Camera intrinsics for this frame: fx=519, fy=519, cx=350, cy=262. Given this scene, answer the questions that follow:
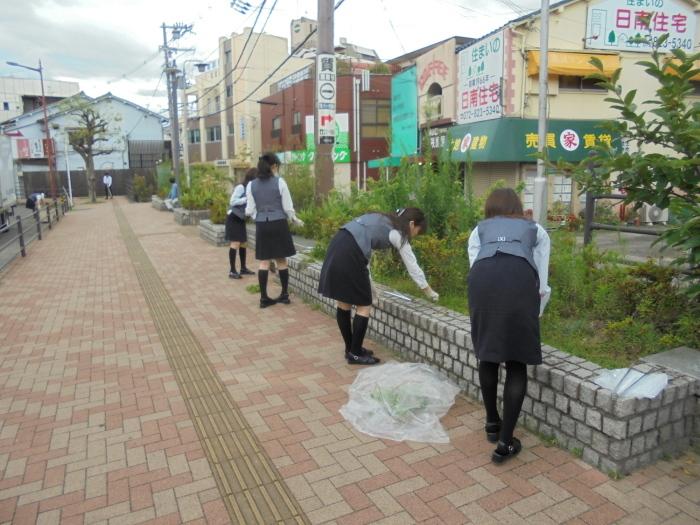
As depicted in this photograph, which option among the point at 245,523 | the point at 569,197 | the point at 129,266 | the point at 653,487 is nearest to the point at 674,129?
the point at 653,487

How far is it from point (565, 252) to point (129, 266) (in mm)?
7898

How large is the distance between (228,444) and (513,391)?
1808 millimetres

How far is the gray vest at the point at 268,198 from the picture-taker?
6.15m

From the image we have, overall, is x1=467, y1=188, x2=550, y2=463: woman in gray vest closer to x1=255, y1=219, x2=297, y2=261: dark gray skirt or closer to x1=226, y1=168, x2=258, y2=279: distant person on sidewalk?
x1=255, y1=219, x2=297, y2=261: dark gray skirt

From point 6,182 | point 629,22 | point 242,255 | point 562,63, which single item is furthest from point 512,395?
point 6,182

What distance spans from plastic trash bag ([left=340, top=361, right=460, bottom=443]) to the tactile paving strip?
0.73 meters

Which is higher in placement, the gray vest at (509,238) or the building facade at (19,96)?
the building facade at (19,96)

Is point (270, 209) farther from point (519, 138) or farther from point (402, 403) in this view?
point (519, 138)

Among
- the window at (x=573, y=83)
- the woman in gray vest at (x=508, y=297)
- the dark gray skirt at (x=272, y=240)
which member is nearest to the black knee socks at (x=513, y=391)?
the woman in gray vest at (x=508, y=297)

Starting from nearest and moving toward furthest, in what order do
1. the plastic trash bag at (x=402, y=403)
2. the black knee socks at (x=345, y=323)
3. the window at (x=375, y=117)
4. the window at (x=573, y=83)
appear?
1. the plastic trash bag at (x=402, y=403)
2. the black knee socks at (x=345, y=323)
3. the window at (x=573, y=83)
4. the window at (x=375, y=117)

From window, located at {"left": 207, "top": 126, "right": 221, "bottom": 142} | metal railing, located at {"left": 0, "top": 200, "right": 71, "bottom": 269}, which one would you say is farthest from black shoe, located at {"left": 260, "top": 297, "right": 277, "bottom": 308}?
window, located at {"left": 207, "top": 126, "right": 221, "bottom": 142}

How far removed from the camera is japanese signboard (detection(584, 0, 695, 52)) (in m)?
14.7

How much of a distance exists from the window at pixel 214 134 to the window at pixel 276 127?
10791 mm

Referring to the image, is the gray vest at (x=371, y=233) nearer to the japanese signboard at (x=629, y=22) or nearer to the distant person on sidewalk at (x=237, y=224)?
the distant person on sidewalk at (x=237, y=224)
